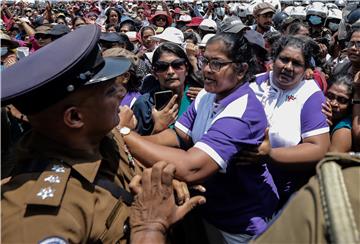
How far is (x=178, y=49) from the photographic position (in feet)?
10.1

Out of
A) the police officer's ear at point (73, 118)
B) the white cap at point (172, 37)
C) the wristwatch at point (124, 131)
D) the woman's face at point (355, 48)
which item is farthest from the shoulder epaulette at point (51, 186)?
the white cap at point (172, 37)

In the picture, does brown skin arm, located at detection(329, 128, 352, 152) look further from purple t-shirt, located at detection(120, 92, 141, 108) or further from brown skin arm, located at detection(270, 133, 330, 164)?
purple t-shirt, located at detection(120, 92, 141, 108)

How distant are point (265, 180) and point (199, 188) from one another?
1.57 feet

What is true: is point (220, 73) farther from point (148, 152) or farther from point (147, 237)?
point (147, 237)

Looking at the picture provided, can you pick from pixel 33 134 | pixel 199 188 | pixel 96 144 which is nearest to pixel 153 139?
pixel 199 188

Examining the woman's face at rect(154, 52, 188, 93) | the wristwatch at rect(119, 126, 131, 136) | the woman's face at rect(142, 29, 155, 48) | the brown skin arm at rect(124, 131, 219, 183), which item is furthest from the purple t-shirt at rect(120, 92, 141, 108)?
the woman's face at rect(142, 29, 155, 48)

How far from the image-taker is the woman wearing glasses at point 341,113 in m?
2.46

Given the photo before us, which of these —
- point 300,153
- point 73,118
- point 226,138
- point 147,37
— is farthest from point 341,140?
point 147,37

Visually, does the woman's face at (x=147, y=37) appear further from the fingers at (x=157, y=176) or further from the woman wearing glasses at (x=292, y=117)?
the fingers at (x=157, y=176)

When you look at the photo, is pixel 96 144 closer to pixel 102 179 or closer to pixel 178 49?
pixel 102 179

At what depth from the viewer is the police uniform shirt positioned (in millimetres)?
1140

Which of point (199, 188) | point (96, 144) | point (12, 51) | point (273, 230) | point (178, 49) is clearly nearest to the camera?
point (273, 230)

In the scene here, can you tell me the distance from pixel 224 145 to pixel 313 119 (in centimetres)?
83

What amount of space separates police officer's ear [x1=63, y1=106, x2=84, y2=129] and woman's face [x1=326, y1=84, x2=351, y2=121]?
186 centimetres
